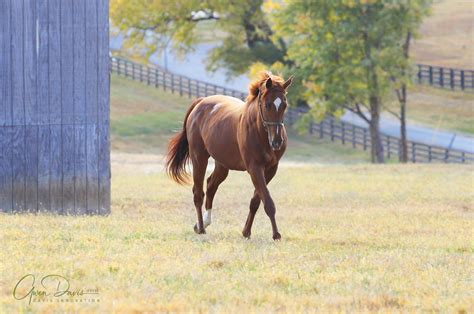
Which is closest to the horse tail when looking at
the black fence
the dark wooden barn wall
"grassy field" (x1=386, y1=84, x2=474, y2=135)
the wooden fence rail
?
the dark wooden barn wall

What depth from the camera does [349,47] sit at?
43.5m

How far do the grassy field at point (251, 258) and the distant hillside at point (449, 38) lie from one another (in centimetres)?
5298

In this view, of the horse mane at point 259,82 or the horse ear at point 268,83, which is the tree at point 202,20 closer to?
the horse mane at point 259,82

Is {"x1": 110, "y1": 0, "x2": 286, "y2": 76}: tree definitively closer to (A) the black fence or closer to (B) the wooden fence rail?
(B) the wooden fence rail

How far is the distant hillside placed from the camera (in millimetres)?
74438

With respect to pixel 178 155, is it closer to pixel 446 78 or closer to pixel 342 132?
pixel 342 132

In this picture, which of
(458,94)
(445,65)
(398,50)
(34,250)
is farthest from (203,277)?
(445,65)

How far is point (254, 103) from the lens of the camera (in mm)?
13594

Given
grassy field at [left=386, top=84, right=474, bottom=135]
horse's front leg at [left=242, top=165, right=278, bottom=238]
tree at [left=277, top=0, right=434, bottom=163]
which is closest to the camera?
horse's front leg at [left=242, top=165, right=278, bottom=238]

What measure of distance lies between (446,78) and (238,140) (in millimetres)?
53689

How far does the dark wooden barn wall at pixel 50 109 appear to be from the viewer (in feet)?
56.6

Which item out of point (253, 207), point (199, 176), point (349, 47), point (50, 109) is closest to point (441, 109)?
point (349, 47)

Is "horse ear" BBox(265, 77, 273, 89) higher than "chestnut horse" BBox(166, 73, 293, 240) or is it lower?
higher
